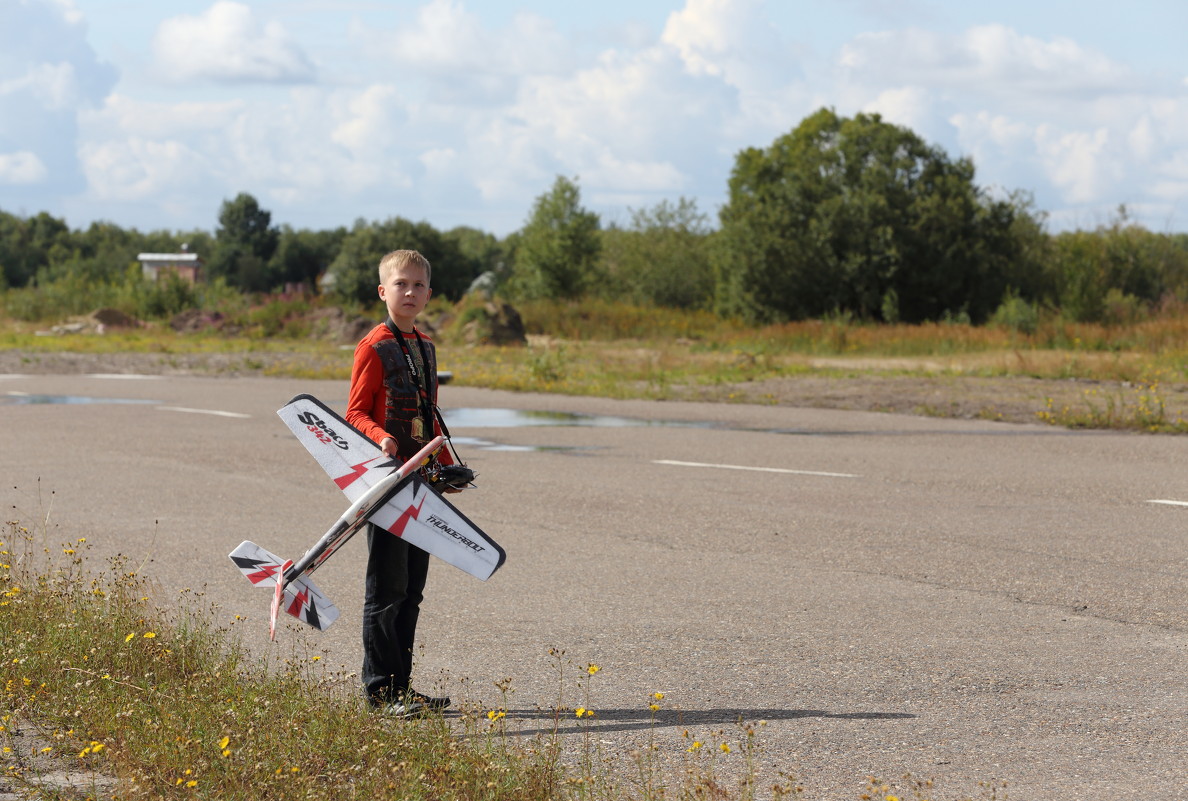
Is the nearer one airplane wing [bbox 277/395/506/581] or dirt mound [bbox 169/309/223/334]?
airplane wing [bbox 277/395/506/581]

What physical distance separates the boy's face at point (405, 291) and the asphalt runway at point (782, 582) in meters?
1.57

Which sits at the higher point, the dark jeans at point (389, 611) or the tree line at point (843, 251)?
the tree line at point (843, 251)

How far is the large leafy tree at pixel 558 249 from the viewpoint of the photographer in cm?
6322

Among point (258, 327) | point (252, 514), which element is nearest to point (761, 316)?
point (258, 327)

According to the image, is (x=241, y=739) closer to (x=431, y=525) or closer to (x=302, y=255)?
(x=431, y=525)

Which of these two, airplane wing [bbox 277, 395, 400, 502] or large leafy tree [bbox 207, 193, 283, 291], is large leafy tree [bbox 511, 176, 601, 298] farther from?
airplane wing [bbox 277, 395, 400, 502]

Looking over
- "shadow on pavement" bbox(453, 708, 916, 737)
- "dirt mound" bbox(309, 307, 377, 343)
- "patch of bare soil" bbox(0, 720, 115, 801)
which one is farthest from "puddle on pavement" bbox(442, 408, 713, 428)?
"dirt mound" bbox(309, 307, 377, 343)

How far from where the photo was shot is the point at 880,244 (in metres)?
51.4

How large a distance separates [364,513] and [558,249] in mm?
58926

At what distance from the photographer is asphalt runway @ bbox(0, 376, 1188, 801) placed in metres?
4.72

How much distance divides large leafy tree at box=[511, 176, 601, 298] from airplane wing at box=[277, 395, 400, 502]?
191 feet

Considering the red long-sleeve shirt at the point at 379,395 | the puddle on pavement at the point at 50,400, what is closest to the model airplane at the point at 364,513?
the red long-sleeve shirt at the point at 379,395

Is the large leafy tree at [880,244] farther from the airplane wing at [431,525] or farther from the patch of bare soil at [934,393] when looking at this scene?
the airplane wing at [431,525]

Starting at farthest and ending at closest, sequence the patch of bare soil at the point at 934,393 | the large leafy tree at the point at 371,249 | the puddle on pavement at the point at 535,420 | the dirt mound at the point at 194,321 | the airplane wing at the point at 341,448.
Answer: the large leafy tree at the point at 371,249 → the dirt mound at the point at 194,321 → the patch of bare soil at the point at 934,393 → the puddle on pavement at the point at 535,420 → the airplane wing at the point at 341,448
